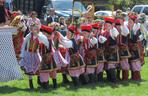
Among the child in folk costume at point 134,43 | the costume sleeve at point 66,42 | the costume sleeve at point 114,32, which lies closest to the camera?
the costume sleeve at point 66,42

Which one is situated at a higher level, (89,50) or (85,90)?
(89,50)

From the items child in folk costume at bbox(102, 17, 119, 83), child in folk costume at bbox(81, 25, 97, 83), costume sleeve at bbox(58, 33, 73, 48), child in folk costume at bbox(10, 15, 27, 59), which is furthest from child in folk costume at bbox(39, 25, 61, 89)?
child in folk costume at bbox(10, 15, 27, 59)

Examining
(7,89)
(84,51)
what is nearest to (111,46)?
(84,51)

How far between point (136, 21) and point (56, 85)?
2634 millimetres

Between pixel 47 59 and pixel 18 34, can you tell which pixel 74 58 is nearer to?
pixel 47 59

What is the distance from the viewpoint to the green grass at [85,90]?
9117mm

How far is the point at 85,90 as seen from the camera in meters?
9.54

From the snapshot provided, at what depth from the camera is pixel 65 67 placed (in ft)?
32.3

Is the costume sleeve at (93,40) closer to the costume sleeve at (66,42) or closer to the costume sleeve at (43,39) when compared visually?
the costume sleeve at (66,42)

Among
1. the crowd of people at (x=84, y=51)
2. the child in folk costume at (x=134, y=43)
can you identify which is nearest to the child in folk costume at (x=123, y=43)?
the crowd of people at (x=84, y=51)

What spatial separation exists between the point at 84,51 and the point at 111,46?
2.09 feet

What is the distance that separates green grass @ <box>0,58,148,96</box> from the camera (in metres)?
9.12

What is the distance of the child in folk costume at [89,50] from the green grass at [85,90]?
1.27 feet

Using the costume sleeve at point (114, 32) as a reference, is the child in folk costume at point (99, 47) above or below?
below
